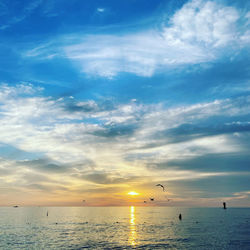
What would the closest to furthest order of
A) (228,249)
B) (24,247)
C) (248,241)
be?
(228,249) → (24,247) → (248,241)

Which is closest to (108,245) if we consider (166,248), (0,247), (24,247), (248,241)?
(166,248)

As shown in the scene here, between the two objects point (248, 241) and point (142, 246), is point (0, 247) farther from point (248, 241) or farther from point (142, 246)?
point (248, 241)

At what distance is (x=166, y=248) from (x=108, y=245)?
16686 millimetres

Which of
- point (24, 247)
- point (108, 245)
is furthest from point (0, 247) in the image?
point (108, 245)

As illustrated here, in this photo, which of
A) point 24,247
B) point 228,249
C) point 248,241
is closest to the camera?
point 228,249

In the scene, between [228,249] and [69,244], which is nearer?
[228,249]

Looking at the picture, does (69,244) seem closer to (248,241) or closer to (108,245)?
(108,245)

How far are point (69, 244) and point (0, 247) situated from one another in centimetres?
1881

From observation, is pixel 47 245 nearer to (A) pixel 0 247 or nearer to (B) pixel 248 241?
(A) pixel 0 247

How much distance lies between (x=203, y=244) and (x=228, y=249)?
345 inches

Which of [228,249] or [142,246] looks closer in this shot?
[228,249]

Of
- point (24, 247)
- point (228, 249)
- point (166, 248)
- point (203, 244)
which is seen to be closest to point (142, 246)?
point (166, 248)

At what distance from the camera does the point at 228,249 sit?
2569 inches

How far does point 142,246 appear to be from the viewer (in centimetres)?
7125
